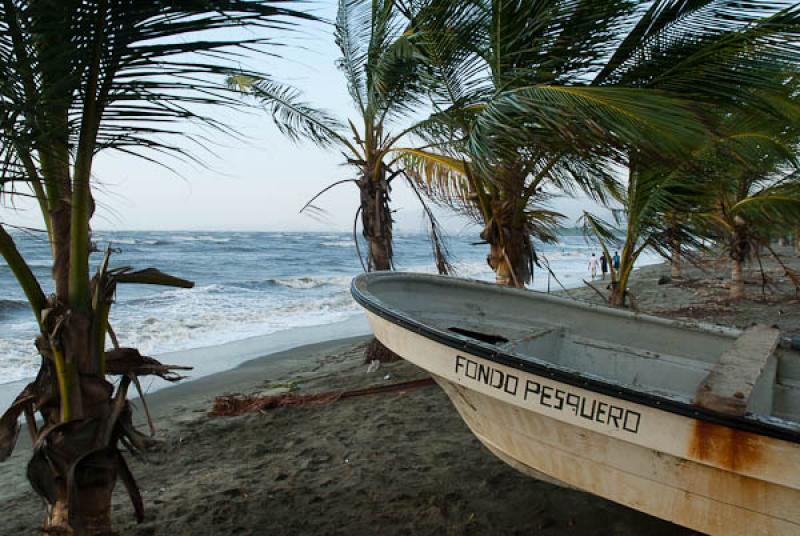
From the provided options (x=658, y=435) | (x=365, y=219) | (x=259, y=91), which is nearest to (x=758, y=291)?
(x=365, y=219)

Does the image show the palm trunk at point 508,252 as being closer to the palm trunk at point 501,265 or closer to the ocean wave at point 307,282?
the palm trunk at point 501,265

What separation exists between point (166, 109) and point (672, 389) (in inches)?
137

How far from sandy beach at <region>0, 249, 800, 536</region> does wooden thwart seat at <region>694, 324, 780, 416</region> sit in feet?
3.42

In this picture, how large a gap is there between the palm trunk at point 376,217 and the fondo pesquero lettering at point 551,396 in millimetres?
4114

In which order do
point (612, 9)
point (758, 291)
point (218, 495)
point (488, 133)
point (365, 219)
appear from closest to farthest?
1. point (488, 133)
2. point (218, 495)
3. point (612, 9)
4. point (365, 219)
5. point (758, 291)

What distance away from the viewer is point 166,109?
7.37 feet

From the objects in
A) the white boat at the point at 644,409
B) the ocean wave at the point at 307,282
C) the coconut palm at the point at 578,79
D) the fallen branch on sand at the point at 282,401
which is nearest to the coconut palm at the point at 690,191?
the coconut palm at the point at 578,79

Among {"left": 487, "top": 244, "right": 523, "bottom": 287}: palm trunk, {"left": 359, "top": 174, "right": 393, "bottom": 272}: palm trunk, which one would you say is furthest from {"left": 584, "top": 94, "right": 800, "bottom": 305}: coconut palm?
{"left": 359, "top": 174, "right": 393, "bottom": 272}: palm trunk

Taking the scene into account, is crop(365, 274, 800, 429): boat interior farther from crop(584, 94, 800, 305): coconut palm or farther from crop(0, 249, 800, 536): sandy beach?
crop(584, 94, 800, 305): coconut palm

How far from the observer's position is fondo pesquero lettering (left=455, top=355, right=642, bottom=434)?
2352 mm

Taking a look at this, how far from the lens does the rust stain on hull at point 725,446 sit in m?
2.10

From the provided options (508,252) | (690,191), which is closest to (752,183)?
(690,191)

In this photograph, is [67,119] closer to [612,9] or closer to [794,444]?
[794,444]

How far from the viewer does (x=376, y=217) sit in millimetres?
6801
